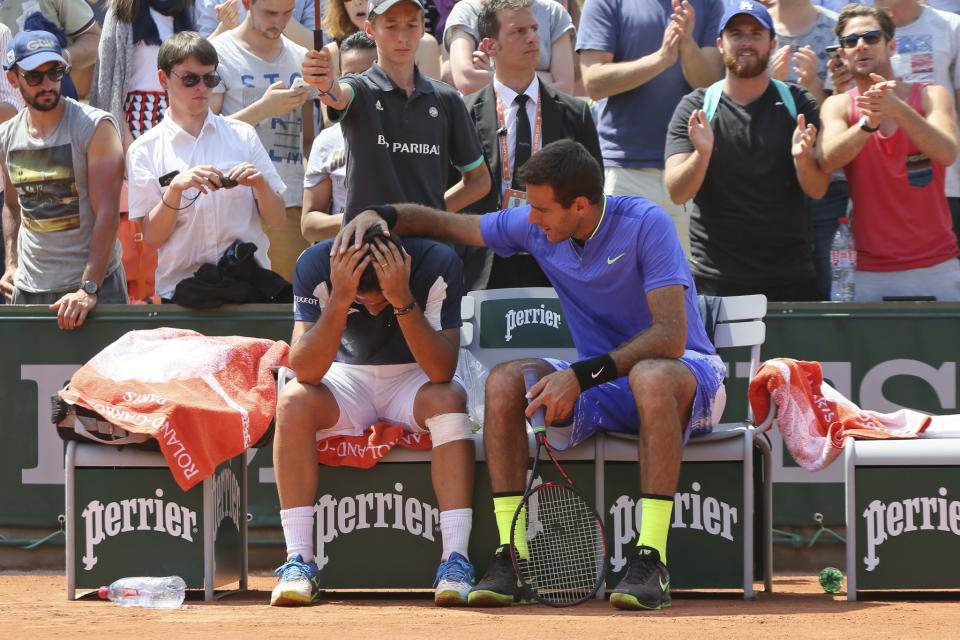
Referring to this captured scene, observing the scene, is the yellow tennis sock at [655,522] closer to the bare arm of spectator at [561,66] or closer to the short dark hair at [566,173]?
the short dark hair at [566,173]

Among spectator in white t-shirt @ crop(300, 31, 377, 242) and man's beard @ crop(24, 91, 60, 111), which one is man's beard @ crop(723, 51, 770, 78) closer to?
spectator in white t-shirt @ crop(300, 31, 377, 242)

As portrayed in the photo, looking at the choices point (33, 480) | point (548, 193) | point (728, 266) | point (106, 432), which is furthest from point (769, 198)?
point (33, 480)

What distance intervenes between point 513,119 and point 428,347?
7.20ft

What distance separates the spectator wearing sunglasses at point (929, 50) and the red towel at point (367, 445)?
3.50 meters

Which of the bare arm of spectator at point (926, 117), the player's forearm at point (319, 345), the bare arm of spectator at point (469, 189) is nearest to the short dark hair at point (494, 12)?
the bare arm of spectator at point (469, 189)

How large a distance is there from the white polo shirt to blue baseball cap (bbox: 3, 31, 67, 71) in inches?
24.3

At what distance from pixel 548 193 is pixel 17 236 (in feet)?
11.9

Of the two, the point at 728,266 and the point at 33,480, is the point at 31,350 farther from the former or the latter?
the point at 728,266

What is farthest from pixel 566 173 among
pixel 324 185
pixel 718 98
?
pixel 324 185

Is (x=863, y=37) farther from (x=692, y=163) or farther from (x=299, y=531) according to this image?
(x=299, y=531)

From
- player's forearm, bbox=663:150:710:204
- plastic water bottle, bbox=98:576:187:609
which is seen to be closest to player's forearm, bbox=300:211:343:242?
player's forearm, bbox=663:150:710:204

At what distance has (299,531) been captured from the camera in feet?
19.8

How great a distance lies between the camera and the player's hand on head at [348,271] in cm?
586

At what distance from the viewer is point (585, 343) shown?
6.23m
